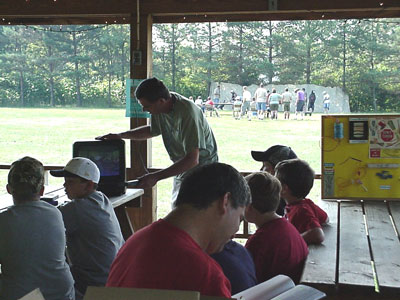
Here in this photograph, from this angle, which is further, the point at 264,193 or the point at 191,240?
the point at 264,193

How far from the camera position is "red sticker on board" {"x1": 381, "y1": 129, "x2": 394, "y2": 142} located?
13.8ft

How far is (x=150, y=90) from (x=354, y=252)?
5.69 feet

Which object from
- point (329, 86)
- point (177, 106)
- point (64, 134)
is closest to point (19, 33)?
point (64, 134)

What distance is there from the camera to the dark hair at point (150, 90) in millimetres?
3613

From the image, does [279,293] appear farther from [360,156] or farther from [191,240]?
[360,156]

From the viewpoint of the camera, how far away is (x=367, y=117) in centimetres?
423

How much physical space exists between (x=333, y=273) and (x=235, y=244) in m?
0.48

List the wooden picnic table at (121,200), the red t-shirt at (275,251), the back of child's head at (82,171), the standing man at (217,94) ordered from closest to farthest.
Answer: the red t-shirt at (275,251) < the back of child's head at (82,171) < the wooden picnic table at (121,200) < the standing man at (217,94)

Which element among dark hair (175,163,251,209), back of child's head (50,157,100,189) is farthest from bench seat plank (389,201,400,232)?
dark hair (175,163,251,209)

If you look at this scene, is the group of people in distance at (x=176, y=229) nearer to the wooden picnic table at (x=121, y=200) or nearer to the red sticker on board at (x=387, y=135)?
the wooden picnic table at (x=121, y=200)

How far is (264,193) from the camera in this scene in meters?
2.26

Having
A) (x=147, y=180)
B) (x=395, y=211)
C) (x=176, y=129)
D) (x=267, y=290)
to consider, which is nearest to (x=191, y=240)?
(x=267, y=290)

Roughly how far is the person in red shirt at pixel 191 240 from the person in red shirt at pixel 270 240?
0.61 m

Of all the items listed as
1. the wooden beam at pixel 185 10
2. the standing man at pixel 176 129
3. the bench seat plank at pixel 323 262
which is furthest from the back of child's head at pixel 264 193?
the wooden beam at pixel 185 10
